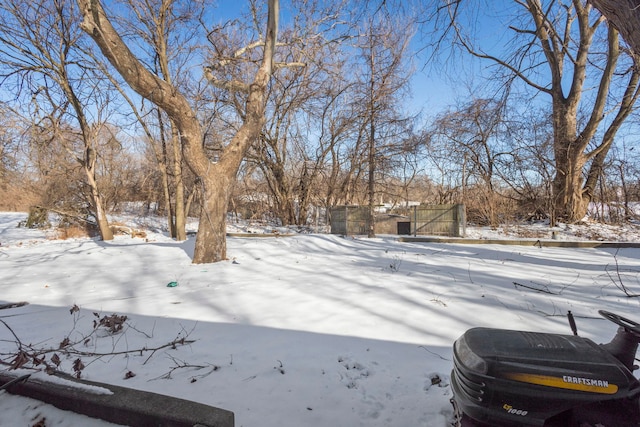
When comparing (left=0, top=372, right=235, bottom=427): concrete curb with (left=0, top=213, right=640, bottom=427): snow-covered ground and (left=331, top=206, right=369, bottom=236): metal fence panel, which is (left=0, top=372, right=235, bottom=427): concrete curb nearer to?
(left=0, top=213, right=640, bottom=427): snow-covered ground

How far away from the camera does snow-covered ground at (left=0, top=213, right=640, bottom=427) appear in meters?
1.93

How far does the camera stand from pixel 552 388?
120 centimetres

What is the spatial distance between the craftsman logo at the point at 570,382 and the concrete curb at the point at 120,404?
1288 mm

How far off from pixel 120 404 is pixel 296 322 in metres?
1.73

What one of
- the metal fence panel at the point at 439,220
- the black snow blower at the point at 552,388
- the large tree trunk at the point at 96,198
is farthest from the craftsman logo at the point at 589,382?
the large tree trunk at the point at 96,198

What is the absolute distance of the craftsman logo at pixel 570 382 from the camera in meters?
1.18

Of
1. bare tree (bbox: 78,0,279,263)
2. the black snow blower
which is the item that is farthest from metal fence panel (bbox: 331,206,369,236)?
the black snow blower

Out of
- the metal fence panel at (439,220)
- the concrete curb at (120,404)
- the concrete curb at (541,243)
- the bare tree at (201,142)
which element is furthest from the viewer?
the metal fence panel at (439,220)

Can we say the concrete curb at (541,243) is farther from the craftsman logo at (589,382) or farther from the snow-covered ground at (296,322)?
the craftsman logo at (589,382)

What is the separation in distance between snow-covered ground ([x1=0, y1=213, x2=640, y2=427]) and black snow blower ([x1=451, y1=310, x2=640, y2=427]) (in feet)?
2.08

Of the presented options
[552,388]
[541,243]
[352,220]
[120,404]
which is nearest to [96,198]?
[352,220]

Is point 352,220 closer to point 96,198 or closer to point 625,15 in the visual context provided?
point 96,198

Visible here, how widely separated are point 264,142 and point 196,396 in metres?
17.9

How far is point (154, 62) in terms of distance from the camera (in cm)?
1123
